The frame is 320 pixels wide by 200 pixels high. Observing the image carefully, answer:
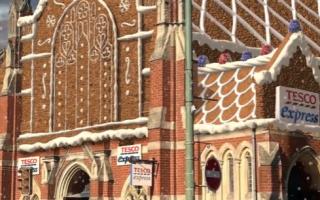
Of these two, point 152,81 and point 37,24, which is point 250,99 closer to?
point 152,81

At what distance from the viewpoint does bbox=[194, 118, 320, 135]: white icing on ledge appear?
20.1 metres

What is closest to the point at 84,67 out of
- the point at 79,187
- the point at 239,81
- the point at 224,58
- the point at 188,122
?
the point at 79,187

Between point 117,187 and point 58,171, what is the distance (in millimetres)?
3344

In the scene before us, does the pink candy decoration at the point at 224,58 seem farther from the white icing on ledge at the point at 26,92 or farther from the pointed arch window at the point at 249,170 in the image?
the white icing on ledge at the point at 26,92

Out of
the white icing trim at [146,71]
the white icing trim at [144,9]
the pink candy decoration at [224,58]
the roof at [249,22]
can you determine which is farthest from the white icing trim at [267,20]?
the white icing trim at [146,71]

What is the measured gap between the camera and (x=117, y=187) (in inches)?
965

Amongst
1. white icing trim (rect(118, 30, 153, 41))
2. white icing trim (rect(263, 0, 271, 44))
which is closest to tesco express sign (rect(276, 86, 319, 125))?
white icing trim (rect(263, 0, 271, 44))

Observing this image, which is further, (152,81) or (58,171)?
(58,171)

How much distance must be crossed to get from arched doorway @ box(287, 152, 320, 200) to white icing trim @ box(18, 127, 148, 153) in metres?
4.78

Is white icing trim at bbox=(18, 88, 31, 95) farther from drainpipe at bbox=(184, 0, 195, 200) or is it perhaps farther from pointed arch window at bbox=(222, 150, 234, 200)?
drainpipe at bbox=(184, 0, 195, 200)

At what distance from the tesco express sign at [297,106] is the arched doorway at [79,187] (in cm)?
876

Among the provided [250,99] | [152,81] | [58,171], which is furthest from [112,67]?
[250,99]

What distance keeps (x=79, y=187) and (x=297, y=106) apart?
9370 millimetres

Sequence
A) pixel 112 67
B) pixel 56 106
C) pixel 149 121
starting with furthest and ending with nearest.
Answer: pixel 56 106
pixel 112 67
pixel 149 121
